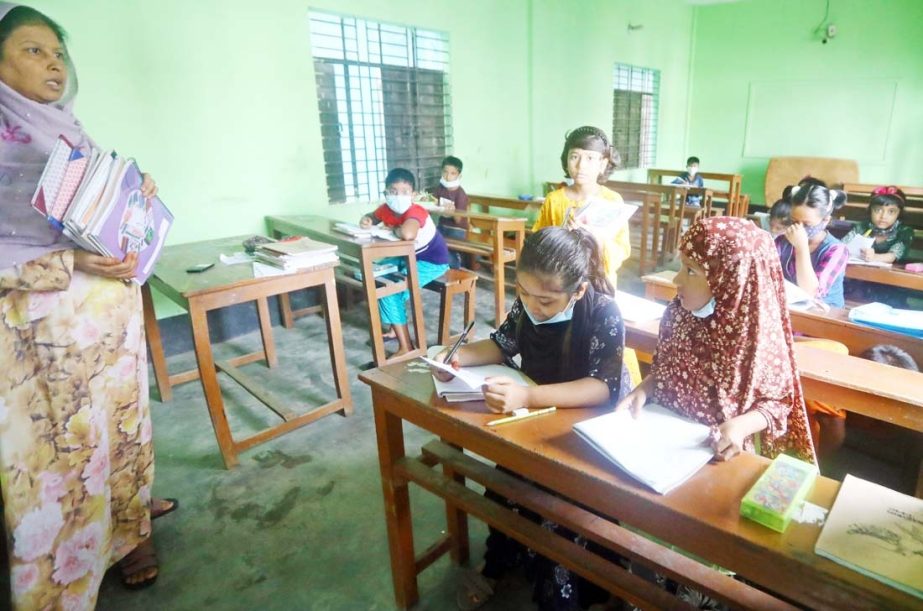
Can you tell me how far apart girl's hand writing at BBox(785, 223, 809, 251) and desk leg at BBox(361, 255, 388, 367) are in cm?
200

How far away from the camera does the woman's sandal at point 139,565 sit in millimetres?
1680

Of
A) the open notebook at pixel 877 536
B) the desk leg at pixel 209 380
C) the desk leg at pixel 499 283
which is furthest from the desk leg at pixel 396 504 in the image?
the desk leg at pixel 499 283

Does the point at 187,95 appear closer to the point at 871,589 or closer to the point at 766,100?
the point at 871,589

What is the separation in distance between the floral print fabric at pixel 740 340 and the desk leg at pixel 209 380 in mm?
1819

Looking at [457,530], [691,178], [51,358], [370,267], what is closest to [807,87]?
[691,178]

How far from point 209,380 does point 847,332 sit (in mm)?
2499

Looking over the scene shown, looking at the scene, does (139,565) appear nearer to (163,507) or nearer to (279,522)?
(163,507)

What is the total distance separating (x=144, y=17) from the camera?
10.4 feet

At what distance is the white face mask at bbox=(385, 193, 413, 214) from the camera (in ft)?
10.5

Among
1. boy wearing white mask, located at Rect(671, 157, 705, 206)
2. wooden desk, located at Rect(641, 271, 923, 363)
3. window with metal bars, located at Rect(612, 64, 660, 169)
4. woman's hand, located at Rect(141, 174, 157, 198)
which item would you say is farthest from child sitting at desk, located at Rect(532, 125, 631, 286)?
window with metal bars, located at Rect(612, 64, 660, 169)

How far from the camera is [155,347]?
113 inches

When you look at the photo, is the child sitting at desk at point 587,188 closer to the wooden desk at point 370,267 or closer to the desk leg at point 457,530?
the wooden desk at point 370,267

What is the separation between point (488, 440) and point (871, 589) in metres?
0.64

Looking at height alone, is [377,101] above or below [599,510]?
above
